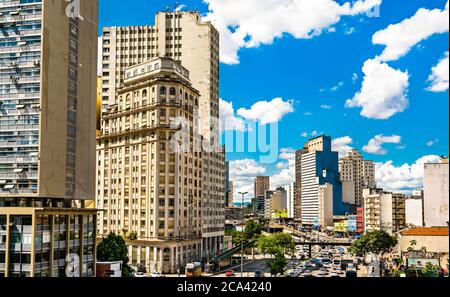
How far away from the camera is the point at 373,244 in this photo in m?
8.64

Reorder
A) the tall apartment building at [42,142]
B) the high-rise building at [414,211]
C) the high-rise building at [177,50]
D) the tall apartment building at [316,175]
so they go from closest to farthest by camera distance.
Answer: the tall apartment building at [42,142] → the high-rise building at [177,50] → the high-rise building at [414,211] → the tall apartment building at [316,175]

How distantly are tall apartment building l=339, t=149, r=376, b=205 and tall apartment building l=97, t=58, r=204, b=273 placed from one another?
7737 mm

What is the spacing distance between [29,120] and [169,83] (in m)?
3.63

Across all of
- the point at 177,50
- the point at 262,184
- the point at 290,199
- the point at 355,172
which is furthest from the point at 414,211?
the point at 262,184

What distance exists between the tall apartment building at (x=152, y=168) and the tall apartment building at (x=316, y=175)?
16.6ft

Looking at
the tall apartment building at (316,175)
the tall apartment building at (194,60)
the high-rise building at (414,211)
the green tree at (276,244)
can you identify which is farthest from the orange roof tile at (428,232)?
the tall apartment building at (316,175)

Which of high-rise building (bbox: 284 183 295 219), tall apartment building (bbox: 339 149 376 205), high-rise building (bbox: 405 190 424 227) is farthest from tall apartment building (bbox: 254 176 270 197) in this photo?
high-rise building (bbox: 405 190 424 227)

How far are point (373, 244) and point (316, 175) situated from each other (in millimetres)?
6800

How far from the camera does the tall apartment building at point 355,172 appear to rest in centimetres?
1568

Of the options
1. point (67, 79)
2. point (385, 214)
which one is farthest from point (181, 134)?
point (385, 214)

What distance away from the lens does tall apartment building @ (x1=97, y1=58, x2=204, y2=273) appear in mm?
8477

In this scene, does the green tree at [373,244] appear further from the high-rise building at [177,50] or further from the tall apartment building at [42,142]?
the tall apartment building at [42,142]

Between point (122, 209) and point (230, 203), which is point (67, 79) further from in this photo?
point (230, 203)

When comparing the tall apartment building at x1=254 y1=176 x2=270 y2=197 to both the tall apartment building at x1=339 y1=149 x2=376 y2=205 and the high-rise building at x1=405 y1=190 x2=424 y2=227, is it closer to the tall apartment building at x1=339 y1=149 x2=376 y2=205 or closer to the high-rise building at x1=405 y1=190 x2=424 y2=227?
the tall apartment building at x1=339 y1=149 x2=376 y2=205
